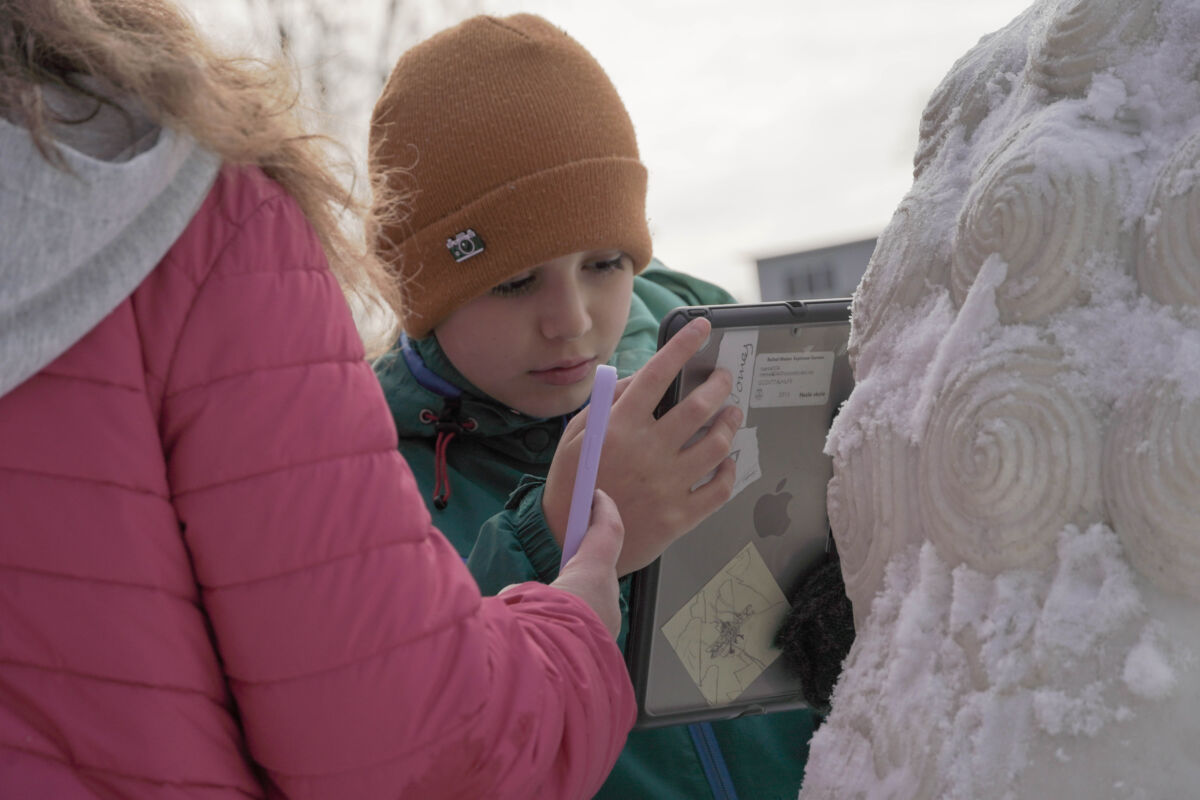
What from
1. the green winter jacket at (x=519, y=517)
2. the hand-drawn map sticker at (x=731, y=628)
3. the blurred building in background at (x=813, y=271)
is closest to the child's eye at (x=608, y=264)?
the green winter jacket at (x=519, y=517)

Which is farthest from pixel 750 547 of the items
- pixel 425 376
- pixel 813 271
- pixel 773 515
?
pixel 813 271

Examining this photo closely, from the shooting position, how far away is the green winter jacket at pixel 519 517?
1.51m

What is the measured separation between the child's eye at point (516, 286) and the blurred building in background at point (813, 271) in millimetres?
3829

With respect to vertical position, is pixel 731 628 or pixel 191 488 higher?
pixel 191 488

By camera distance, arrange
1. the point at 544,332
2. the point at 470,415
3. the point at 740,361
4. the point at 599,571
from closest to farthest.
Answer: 1. the point at 599,571
2. the point at 740,361
3. the point at 544,332
4. the point at 470,415

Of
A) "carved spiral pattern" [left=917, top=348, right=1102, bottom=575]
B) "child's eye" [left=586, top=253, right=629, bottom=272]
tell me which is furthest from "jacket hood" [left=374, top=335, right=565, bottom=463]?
"carved spiral pattern" [left=917, top=348, right=1102, bottom=575]

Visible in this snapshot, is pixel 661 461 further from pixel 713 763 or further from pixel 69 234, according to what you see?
pixel 69 234

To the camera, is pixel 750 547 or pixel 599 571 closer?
pixel 599 571

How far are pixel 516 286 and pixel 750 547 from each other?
67 cm

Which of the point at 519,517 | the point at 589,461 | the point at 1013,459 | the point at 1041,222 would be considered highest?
the point at 1041,222

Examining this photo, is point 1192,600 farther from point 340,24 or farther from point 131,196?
point 340,24

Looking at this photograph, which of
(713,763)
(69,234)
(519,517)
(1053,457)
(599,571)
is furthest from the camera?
(713,763)

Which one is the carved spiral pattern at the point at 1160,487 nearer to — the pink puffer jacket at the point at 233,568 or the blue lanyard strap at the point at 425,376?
the pink puffer jacket at the point at 233,568

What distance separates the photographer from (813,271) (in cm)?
615
